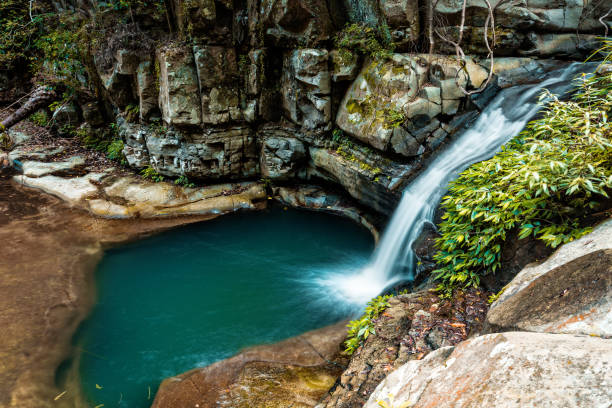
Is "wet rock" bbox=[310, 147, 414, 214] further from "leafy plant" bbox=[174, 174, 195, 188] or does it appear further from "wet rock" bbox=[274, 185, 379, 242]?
"leafy plant" bbox=[174, 174, 195, 188]

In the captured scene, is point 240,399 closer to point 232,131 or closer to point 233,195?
point 233,195

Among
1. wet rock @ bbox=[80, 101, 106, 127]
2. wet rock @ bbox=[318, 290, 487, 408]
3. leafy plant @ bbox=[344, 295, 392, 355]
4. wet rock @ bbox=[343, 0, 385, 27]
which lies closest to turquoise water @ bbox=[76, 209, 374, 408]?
leafy plant @ bbox=[344, 295, 392, 355]

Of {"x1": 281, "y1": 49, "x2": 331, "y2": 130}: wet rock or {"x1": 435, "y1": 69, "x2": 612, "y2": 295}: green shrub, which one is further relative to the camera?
{"x1": 281, "y1": 49, "x2": 331, "y2": 130}: wet rock

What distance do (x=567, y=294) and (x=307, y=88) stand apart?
7424mm

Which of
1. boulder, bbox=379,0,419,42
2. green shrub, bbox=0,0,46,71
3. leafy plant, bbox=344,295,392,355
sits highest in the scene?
green shrub, bbox=0,0,46,71

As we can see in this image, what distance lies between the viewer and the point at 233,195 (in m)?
10.2

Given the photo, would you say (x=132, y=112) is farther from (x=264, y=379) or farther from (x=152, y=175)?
(x=264, y=379)

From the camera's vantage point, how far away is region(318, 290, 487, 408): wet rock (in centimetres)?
370

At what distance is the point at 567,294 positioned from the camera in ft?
8.74

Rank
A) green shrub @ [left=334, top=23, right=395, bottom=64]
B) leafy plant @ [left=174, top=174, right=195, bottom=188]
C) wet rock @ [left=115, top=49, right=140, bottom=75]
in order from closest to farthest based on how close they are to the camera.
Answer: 1. green shrub @ [left=334, top=23, right=395, bottom=64]
2. wet rock @ [left=115, top=49, right=140, bottom=75]
3. leafy plant @ [left=174, top=174, right=195, bottom=188]

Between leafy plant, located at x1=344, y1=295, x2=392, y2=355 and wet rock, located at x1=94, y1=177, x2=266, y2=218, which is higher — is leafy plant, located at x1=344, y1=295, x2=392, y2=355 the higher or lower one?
the lower one

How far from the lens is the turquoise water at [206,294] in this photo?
5.46m

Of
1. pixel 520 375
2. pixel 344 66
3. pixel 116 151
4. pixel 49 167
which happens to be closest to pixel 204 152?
pixel 116 151

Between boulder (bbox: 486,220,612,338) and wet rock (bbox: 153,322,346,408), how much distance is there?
8.36ft
